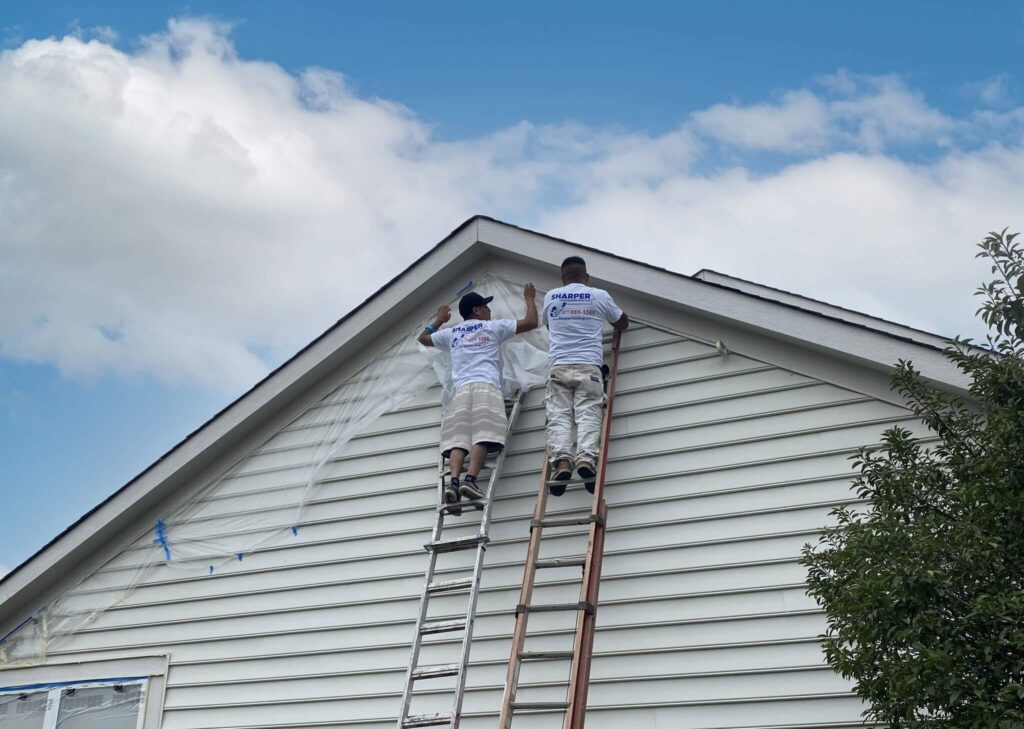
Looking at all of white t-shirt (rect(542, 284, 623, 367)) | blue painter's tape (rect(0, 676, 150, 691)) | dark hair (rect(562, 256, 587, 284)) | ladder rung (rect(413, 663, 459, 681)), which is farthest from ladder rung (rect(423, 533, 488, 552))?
blue painter's tape (rect(0, 676, 150, 691))

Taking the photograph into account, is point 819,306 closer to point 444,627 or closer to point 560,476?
point 560,476

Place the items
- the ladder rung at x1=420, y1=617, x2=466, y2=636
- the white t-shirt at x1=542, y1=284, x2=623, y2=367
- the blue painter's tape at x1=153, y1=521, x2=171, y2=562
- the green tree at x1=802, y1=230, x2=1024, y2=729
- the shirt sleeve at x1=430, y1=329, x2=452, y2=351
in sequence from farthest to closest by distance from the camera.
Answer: the blue painter's tape at x1=153, y1=521, x2=171, y2=562, the shirt sleeve at x1=430, y1=329, x2=452, y2=351, the white t-shirt at x1=542, y1=284, x2=623, y2=367, the ladder rung at x1=420, y1=617, x2=466, y2=636, the green tree at x1=802, y1=230, x2=1024, y2=729

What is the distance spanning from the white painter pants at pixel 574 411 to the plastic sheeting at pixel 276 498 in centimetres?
71

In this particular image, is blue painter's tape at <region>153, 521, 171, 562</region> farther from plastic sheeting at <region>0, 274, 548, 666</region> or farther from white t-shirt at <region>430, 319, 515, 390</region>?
white t-shirt at <region>430, 319, 515, 390</region>

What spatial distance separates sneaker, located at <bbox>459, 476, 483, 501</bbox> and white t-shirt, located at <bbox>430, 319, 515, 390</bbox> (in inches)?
32.9

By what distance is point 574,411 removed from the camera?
7.48 m

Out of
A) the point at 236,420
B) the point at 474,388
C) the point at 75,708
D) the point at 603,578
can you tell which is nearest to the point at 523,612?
the point at 603,578

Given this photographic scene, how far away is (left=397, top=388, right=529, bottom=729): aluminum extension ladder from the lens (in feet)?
21.1

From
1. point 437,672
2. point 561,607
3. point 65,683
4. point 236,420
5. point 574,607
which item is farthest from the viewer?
point 236,420

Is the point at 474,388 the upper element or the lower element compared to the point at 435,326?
lower

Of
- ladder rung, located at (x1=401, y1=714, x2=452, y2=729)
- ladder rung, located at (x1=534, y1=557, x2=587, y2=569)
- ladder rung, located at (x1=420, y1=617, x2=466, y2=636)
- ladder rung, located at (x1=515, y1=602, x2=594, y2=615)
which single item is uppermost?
ladder rung, located at (x1=534, y1=557, x2=587, y2=569)

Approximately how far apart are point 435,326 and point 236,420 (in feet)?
6.44

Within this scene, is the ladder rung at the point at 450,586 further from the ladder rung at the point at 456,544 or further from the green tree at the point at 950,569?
the green tree at the point at 950,569

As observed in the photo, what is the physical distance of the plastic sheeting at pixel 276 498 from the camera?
8734mm
